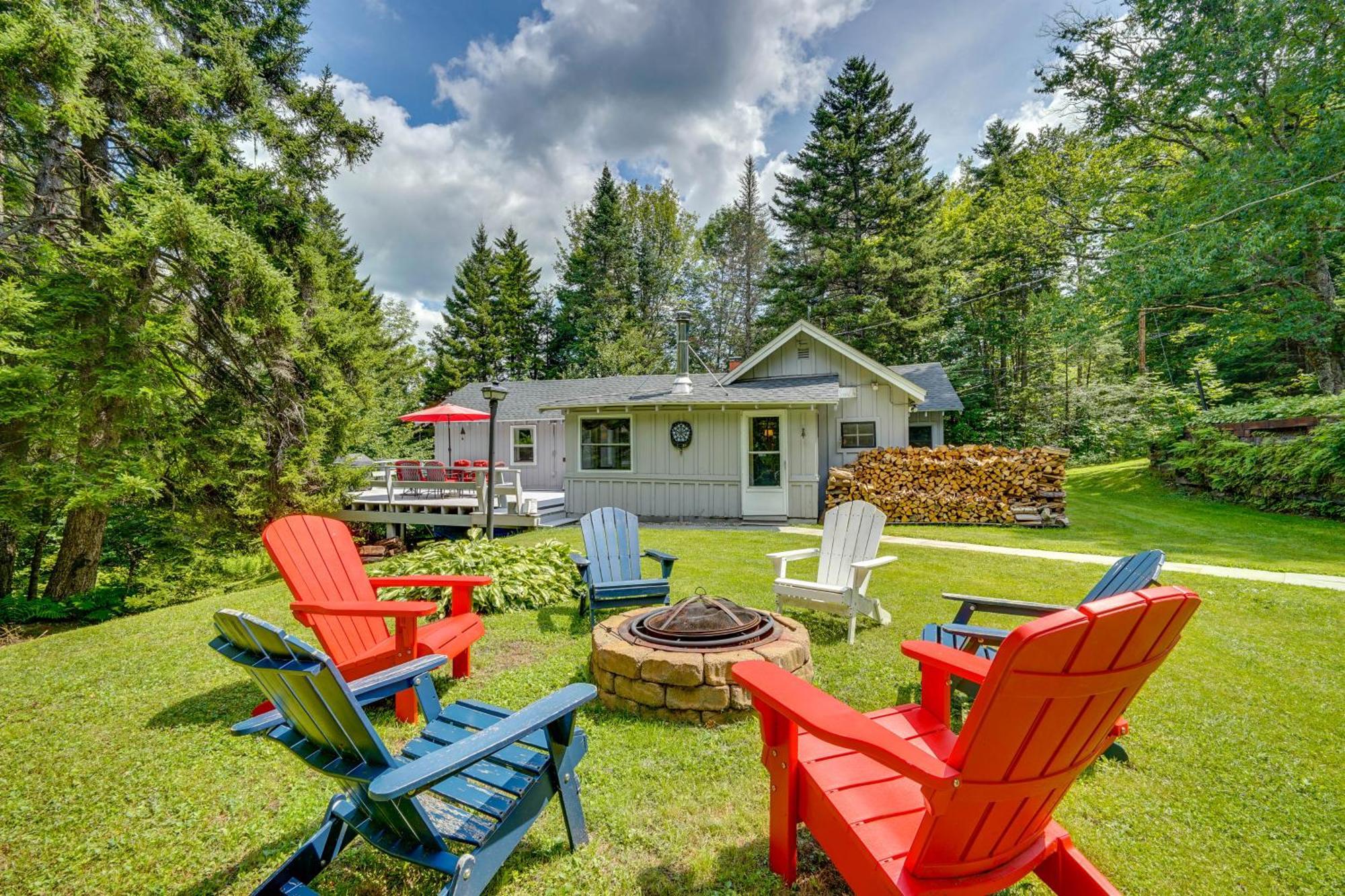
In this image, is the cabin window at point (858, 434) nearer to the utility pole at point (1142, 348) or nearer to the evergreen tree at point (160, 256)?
the utility pole at point (1142, 348)

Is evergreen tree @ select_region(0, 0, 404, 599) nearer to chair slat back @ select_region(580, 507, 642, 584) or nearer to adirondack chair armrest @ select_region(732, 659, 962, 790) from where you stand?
chair slat back @ select_region(580, 507, 642, 584)

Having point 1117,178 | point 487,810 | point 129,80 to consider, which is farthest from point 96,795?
point 1117,178

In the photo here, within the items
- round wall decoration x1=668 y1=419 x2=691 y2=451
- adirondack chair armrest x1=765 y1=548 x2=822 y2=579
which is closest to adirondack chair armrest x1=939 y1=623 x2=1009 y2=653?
adirondack chair armrest x1=765 y1=548 x2=822 y2=579

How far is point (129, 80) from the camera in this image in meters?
7.69

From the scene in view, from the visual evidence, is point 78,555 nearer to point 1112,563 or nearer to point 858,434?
point 1112,563

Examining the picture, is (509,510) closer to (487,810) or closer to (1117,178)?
(487,810)

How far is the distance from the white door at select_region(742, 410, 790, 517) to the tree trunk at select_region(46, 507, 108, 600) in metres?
10.2

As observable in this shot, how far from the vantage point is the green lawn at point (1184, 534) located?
6.39 metres

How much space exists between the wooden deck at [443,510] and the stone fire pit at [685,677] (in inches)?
297

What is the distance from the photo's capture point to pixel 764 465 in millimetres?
10484

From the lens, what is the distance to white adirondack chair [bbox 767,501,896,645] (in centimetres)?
413

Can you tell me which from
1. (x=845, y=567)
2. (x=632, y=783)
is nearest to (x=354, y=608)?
(x=632, y=783)

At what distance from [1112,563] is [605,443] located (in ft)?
28.0

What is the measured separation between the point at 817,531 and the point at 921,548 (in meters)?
1.95
